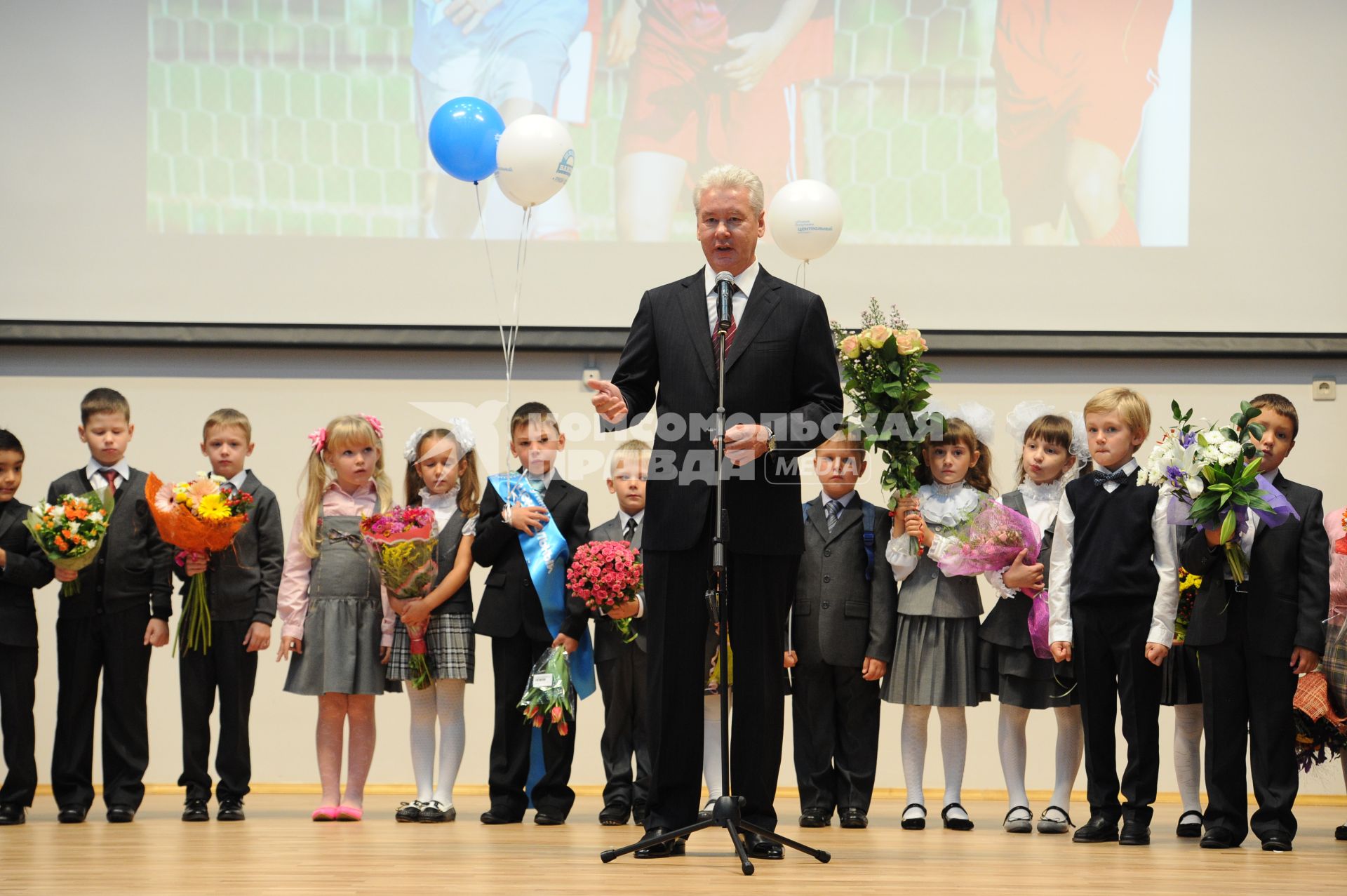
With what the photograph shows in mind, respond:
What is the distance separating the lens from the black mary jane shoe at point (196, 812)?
15.2ft

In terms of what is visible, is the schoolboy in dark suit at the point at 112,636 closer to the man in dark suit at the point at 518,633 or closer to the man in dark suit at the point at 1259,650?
the man in dark suit at the point at 518,633

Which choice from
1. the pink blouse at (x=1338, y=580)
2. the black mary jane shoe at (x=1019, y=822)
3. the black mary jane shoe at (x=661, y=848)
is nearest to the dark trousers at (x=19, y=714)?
the black mary jane shoe at (x=661, y=848)

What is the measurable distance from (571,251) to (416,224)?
697 mm

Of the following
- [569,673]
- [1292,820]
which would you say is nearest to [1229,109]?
[1292,820]

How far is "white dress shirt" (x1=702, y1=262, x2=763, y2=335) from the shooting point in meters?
3.33

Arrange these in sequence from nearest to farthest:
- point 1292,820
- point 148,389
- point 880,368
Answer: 1. point 1292,820
2. point 880,368
3. point 148,389

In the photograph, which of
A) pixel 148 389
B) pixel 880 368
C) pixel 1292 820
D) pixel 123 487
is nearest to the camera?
pixel 1292 820

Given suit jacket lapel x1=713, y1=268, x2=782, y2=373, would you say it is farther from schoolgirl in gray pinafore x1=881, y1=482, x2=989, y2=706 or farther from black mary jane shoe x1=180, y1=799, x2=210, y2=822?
black mary jane shoe x1=180, y1=799, x2=210, y2=822

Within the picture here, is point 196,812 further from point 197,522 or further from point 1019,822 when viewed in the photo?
point 1019,822

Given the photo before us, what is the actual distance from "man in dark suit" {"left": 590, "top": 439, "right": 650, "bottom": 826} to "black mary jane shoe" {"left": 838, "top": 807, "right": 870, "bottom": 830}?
2.26 feet

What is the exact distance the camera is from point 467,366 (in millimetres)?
6039

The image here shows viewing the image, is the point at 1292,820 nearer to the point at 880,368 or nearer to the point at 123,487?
the point at 880,368

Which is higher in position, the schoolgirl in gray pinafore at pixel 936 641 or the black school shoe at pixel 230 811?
the schoolgirl in gray pinafore at pixel 936 641

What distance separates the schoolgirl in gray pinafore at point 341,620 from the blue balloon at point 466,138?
1325 mm
